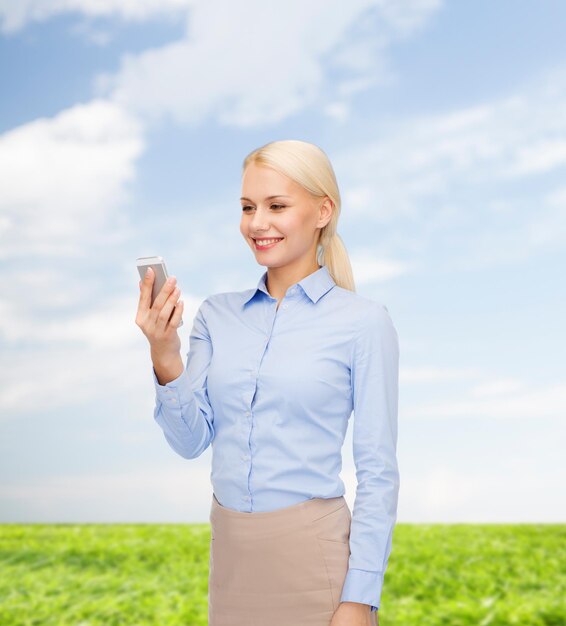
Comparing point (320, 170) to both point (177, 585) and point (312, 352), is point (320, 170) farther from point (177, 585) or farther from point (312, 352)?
point (177, 585)

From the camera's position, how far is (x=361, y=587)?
146 centimetres

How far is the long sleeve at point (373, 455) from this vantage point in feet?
4.82

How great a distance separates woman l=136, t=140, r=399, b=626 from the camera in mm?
1493

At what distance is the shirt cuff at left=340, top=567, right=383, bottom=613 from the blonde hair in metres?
0.58

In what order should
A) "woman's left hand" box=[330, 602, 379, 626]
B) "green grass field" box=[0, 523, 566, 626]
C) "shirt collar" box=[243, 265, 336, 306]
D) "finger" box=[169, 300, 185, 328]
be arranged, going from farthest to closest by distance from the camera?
"green grass field" box=[0, 523, 566, 626] < "shirt collar" box=[243, 265, 336, 306] < "finger" box=[169, 300, 185, 328] < "woman's left hand" box=[330, 602, 379, 626]

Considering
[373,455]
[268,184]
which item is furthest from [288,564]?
[268,184]

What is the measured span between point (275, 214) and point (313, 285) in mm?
164

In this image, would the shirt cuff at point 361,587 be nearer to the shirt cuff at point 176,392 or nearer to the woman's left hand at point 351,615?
the woman's left hand at point 351,615

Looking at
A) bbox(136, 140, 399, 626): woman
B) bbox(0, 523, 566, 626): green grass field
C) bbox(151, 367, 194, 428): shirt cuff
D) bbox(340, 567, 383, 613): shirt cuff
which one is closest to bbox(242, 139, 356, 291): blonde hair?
bbox(136, 140, 399, 626): woman

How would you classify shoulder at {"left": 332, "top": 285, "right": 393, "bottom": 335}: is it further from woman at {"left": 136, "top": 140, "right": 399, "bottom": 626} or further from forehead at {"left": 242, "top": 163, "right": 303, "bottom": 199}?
forehead at {"left": 242, "top": 163, "right": 303, "bottom": 199}

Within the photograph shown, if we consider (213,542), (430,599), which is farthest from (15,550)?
(213,542)

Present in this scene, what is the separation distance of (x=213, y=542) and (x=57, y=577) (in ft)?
12.2

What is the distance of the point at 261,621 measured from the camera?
1.50m

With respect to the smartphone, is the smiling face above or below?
above
